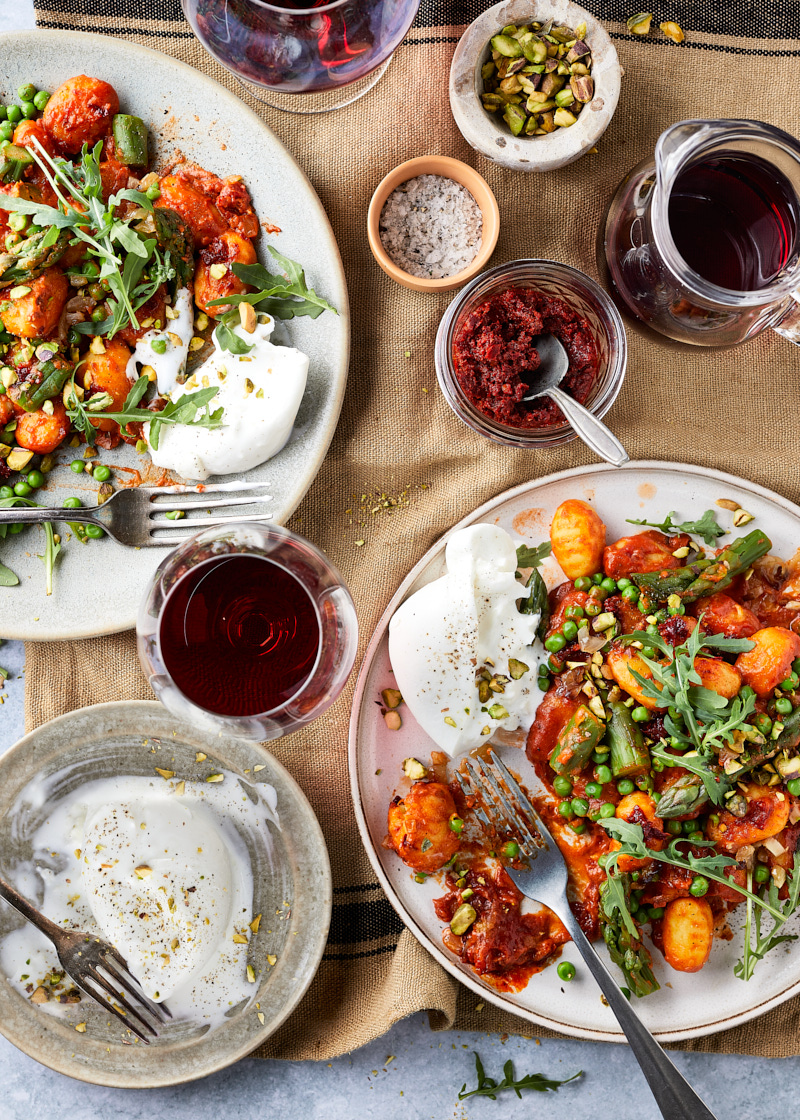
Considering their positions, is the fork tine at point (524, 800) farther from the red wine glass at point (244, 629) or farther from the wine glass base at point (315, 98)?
the wine glass base at point (315, 98)

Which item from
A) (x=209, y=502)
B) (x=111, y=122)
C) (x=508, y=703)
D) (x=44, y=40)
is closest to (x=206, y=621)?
(x=209, y=502)

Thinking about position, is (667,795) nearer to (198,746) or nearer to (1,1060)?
(198,746)

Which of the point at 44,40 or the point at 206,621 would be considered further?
the point at 44,40

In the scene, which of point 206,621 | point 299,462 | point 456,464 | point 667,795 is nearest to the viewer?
point 206,621

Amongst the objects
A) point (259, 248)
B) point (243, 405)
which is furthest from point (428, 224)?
point (243, 405)

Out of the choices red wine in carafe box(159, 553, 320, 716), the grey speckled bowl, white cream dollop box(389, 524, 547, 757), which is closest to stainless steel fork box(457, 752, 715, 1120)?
white cream dollop box(389, 524, 547, 757)

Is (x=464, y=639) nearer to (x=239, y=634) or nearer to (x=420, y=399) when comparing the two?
(x=239, y=634)
